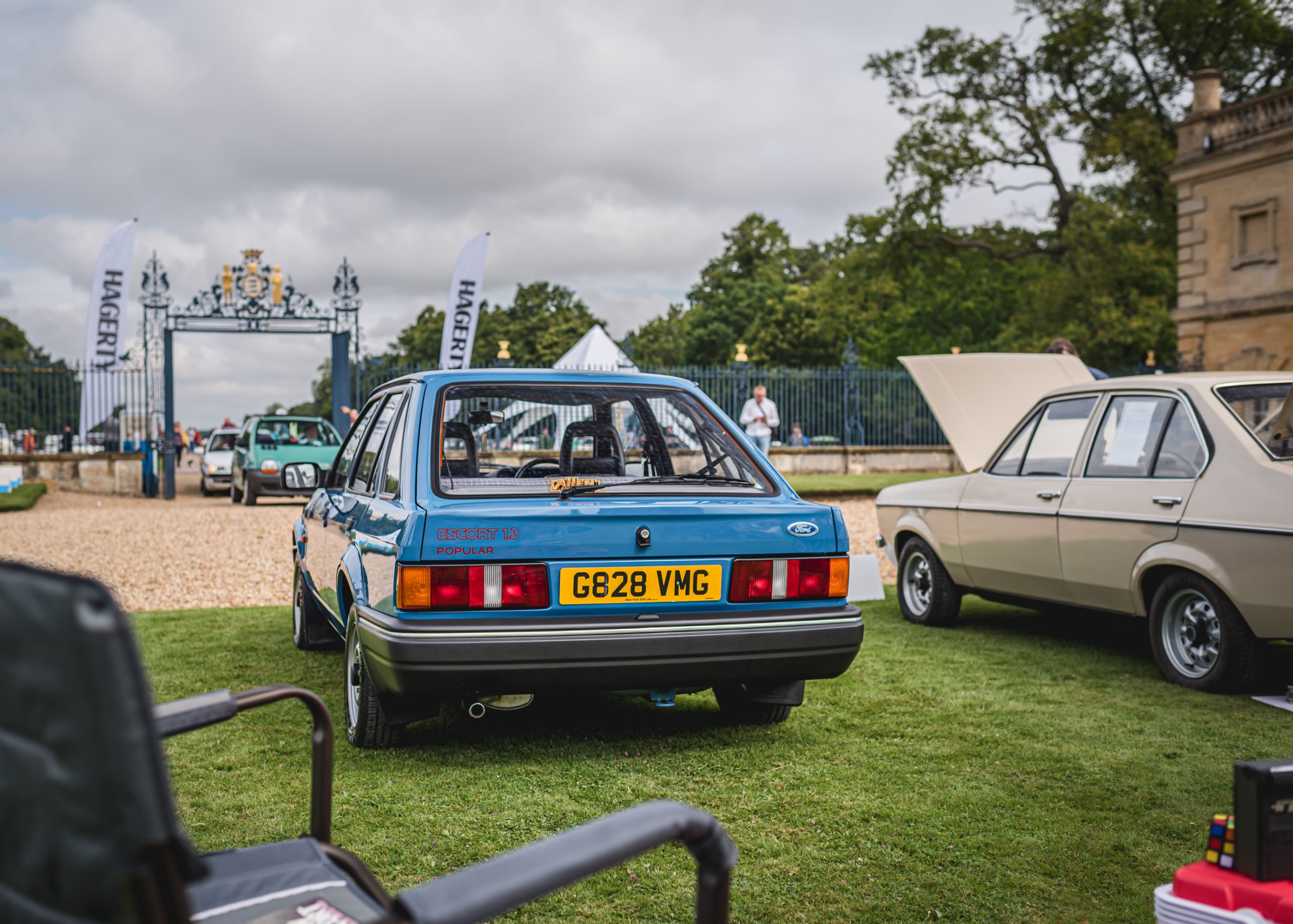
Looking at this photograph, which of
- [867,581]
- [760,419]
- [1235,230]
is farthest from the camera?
[1235,230]

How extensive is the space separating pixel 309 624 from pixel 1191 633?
4914 millimetres

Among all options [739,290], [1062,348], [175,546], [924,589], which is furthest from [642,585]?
[739,290]

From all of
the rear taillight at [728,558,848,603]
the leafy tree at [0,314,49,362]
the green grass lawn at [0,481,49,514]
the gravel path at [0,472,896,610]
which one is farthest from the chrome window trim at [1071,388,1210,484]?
the leafy tree at [0,314,49,362]

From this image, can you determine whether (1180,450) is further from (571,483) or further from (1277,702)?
(571,483)

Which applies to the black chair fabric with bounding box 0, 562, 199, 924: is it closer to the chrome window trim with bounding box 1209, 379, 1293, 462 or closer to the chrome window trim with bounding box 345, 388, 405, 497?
the chrome window trim with bounding box 345, 388, 405, 497

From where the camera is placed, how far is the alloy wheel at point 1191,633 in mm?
5516

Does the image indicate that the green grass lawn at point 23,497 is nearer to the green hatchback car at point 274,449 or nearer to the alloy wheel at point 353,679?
the green hatchback car at point 274,449

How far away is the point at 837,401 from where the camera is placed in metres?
28.3

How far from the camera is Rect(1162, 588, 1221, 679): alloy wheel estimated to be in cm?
552

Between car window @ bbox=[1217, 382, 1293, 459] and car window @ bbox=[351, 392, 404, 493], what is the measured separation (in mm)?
4132

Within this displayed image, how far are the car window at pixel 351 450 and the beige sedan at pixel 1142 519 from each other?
150 inches

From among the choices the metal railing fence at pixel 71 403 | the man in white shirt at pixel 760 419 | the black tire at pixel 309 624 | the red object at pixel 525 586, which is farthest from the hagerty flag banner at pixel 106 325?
the red object at pixel 525 586

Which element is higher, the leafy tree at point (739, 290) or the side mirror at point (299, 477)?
the leafy tree at point (739, 290)

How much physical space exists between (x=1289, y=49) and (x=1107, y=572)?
34.5 m
